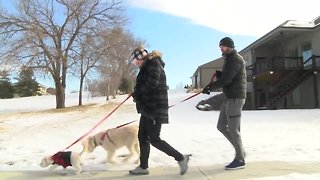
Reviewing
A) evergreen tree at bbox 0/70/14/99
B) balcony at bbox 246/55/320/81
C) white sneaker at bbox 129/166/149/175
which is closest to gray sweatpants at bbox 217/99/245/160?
white sneaker at bbox 129/166/149/175

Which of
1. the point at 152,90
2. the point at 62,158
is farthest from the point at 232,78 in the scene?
the point at 62,158

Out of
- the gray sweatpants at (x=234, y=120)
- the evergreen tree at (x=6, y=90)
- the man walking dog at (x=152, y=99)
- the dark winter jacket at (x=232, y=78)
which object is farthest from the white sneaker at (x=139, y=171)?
the evergreen tree at (x=6, y=90)

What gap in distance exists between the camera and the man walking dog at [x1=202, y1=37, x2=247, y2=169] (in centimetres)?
643

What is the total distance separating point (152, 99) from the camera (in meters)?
6.14

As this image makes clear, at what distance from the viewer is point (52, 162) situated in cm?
646

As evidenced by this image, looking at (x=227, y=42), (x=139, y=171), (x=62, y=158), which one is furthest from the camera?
(x=227, y=42)

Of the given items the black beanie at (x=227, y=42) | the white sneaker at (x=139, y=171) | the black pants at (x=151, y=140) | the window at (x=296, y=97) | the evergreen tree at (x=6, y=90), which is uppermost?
the evergreen tree at (x=6, y=90)

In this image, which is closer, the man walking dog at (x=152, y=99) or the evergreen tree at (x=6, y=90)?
the man walking dog at (x=152, y=99)

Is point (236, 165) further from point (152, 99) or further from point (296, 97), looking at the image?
point (296, 97)

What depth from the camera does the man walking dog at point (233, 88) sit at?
6426mm

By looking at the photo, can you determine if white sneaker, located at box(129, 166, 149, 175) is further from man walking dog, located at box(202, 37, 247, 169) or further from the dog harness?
man walking dog, located at box(202, 37, 247, 169)

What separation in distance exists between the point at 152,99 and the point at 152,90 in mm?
128

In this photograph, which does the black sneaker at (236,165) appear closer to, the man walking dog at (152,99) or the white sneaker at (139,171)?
the man walking dog at (152,99)

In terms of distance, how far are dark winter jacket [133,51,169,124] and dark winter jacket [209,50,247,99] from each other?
2.56 ft
